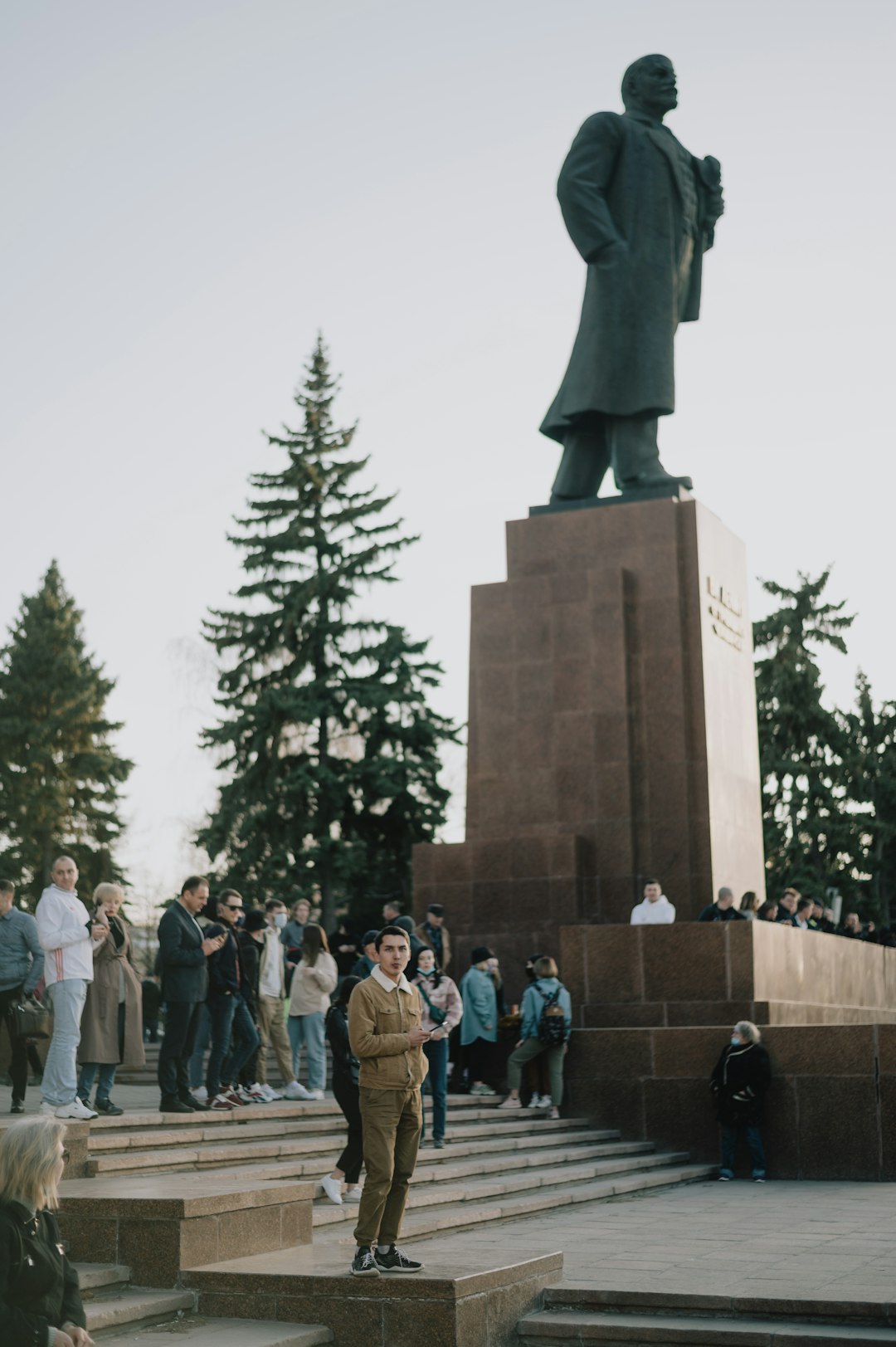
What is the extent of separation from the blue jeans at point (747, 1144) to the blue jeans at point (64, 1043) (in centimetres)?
542

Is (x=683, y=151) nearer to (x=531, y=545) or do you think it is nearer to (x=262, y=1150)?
(x=531, y=545)

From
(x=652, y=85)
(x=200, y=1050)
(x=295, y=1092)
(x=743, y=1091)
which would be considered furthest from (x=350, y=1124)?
(x=652, y=85)

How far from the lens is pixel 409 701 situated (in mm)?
28422

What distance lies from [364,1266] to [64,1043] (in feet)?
10.4

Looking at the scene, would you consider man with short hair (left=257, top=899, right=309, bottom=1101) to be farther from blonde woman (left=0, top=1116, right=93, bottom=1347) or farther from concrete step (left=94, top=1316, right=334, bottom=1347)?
blonde woman (left=0, top=1116, right=93, bottom=1347)

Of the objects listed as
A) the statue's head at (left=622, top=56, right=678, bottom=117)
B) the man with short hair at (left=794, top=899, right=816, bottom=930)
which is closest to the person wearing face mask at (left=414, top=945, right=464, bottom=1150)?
the man with short hair at (left=794, top=899, right=816, bottom=930)

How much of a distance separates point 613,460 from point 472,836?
445 cm

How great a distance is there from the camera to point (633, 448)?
693 inches

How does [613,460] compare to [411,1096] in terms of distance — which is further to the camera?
[613,460]

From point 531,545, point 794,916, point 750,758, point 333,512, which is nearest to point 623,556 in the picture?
point 531,545

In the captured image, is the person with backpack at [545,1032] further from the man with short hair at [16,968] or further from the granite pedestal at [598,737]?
the man with short hair at [16,968]

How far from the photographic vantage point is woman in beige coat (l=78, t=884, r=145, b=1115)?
9.78m

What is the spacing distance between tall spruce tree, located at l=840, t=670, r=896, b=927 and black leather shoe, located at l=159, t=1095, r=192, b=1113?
2894cm

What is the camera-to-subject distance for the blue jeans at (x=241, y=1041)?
11.5 metres
